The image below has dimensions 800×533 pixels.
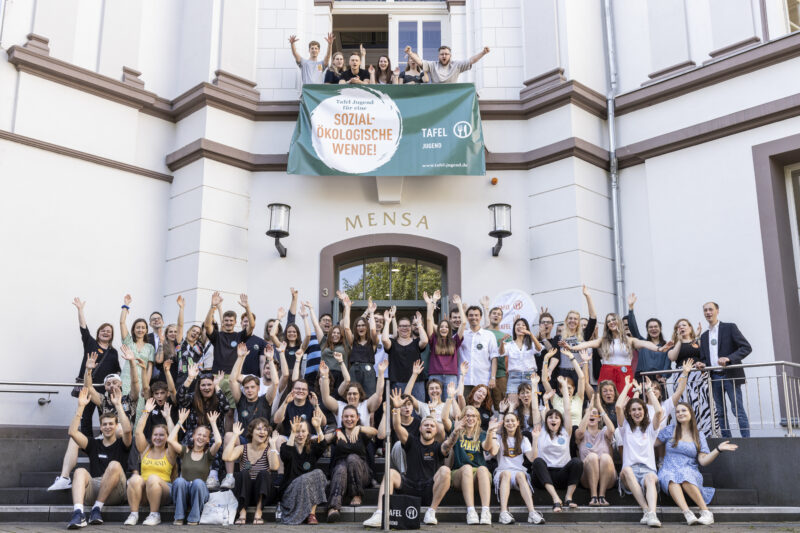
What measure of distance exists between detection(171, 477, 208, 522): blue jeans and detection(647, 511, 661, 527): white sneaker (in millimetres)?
4171

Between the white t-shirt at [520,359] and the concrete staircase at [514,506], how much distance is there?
1519mm

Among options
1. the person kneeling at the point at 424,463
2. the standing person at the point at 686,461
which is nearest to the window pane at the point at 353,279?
the person kneeling at the point at 424,463

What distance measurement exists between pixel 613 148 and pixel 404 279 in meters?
3.61

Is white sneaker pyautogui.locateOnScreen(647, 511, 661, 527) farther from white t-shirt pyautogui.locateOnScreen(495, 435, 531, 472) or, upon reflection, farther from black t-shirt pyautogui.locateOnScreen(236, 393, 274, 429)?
black t-shirt pyautogui.locateOnScreen(236, 393, 274, 429)

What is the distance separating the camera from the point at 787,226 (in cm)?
1007

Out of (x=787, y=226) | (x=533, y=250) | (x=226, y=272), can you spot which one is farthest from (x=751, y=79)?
(x=226, y=272)

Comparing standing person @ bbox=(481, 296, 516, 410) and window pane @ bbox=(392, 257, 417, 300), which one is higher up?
window pane @ bbox=(392, 257, 417, 300)

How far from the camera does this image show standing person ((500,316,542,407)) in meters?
9.09

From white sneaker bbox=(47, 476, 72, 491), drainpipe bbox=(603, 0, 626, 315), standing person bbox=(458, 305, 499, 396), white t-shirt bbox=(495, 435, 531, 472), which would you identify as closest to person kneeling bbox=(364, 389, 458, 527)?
white t-shirt bbox=(495, 435, 531, 472)

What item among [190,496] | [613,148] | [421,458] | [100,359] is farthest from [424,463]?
[613,148]

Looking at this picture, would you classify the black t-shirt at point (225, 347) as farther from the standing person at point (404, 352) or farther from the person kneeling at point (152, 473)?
the standing person at point (404, 352)

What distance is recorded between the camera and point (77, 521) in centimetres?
713

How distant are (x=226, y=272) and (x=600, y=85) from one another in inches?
244

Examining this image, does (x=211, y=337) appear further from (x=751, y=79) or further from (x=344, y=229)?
(x=751, y=79)
